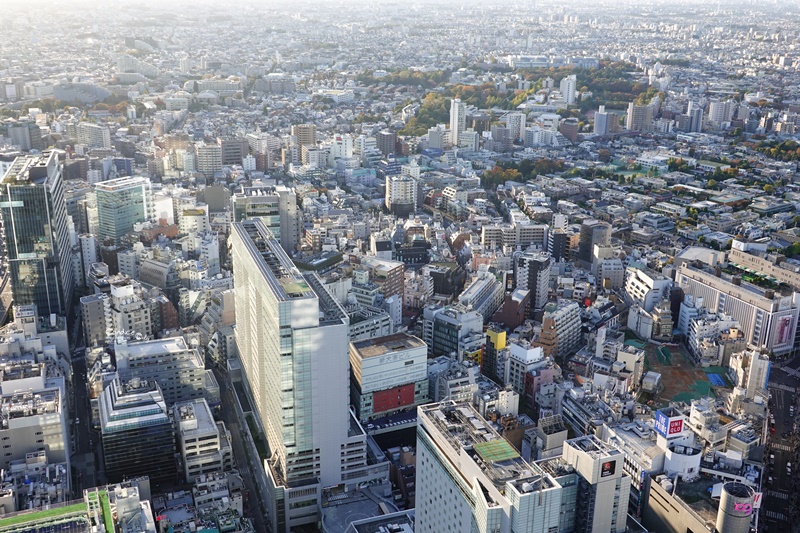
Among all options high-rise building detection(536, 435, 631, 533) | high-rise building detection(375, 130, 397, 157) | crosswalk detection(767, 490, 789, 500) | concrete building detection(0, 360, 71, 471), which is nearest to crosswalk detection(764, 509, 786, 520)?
crosswalk detection(767, 490, 789, 500)

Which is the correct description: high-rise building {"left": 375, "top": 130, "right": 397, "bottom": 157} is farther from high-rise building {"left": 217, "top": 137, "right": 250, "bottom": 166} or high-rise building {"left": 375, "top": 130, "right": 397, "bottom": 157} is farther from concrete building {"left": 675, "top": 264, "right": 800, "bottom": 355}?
concrete building {"left": 675, "top": 264, "right": 800, "bottom": 355}

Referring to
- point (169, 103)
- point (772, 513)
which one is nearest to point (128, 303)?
point (772, 513)

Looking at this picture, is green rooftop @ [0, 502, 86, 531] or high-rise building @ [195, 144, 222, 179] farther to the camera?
high-rise building @ [195, 144, 222, 179]

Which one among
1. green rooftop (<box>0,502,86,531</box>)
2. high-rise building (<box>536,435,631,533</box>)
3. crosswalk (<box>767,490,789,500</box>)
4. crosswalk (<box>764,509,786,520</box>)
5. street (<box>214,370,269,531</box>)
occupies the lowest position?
street (<box>214,370,269,531</box>)

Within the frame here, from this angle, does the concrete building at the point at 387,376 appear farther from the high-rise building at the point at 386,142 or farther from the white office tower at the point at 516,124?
the white office tower at the point at 516,124

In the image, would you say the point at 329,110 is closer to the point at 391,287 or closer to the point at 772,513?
the point at 391,287

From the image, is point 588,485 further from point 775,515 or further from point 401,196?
point 401,196
